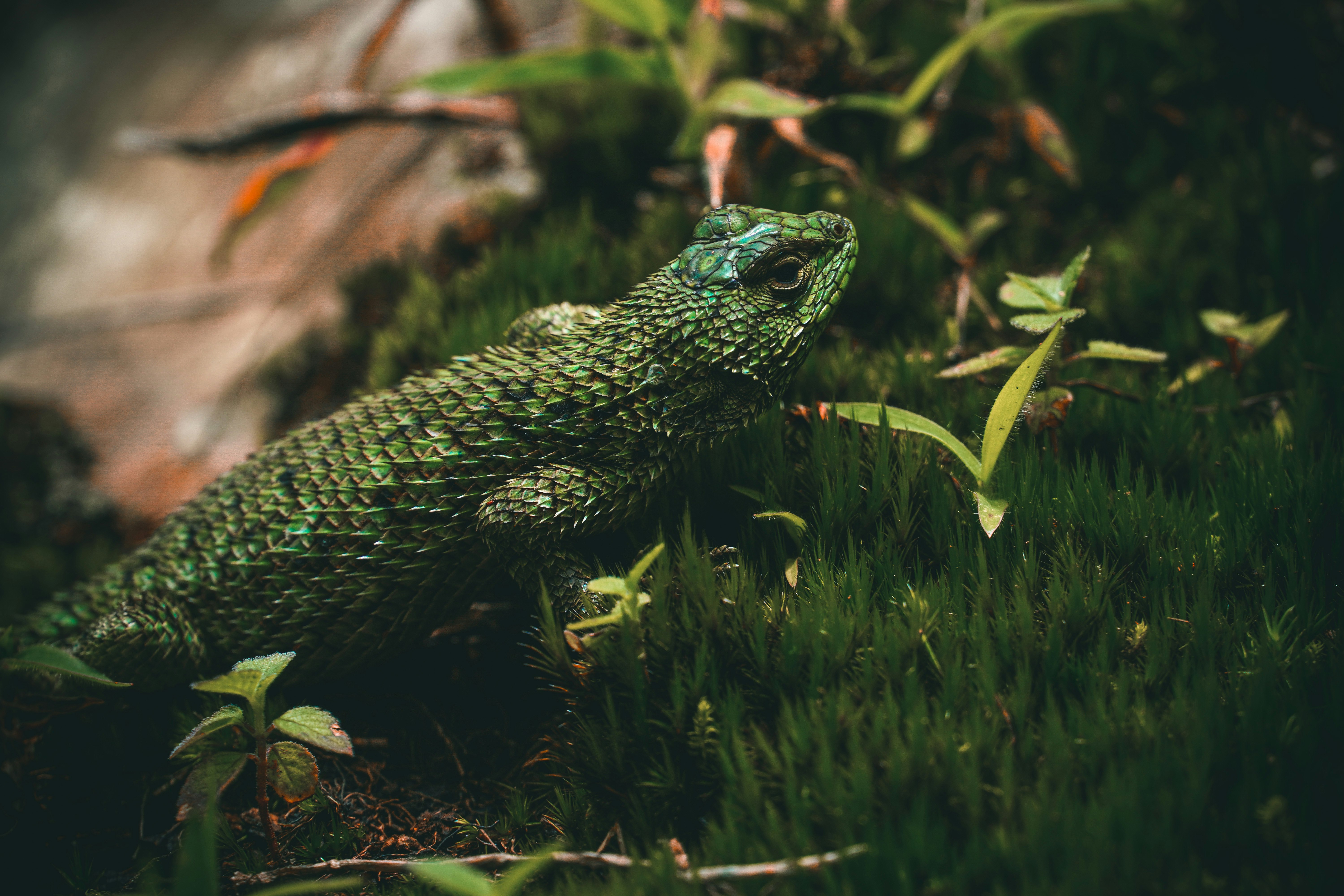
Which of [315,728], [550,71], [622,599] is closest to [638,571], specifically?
[622,599]

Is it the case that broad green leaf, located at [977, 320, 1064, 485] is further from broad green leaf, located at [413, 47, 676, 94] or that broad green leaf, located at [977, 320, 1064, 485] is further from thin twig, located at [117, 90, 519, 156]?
thin twig, located at [117, 90, 519, 156]

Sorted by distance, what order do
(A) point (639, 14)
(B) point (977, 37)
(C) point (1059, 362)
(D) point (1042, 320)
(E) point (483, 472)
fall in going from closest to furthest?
(E) point (483, 472), (D) point (1042, 320), (C) point (1059, 362), (B) point (977, 37), (A) point (639, 14)

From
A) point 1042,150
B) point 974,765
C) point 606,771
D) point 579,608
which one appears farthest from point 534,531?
point 1042,150

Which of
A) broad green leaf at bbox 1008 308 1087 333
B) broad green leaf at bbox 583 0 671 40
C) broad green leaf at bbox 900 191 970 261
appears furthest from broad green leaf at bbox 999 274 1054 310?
broad green leaf at bbox 583 0 671 40

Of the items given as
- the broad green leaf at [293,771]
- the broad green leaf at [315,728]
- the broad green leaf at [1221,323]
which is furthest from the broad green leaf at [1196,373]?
the broad green leaf at [293,771]

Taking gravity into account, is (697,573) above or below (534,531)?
below

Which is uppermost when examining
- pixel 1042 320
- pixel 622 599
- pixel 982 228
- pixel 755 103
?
pixel 755 103

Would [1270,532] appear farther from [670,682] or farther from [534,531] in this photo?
[534,531]

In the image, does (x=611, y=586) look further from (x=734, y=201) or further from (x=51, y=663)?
(x=734, y=201)
